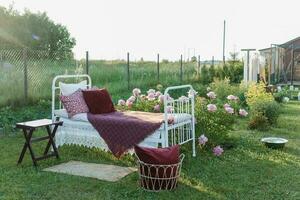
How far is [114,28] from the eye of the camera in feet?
55.9

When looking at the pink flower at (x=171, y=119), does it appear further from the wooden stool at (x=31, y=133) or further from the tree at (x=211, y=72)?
the tree at (x=211, y=72)

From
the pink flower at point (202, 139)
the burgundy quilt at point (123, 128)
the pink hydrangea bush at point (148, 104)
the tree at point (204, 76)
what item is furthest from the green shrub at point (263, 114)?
the tree at point (204, 76)

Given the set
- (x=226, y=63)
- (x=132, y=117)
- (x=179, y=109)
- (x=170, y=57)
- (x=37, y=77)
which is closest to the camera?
(x=132, y=117)

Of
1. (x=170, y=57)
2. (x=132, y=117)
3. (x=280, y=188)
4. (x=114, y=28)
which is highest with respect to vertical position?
(x=114, y=28)

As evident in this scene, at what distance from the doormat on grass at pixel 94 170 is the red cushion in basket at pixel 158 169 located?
538 mm

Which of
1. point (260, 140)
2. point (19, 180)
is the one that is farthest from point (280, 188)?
point (19, 180)

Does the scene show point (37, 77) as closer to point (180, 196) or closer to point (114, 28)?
point (180, 196)

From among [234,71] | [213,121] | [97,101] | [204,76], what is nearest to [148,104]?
[97,101]

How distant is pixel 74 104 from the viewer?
Result: 567 cm

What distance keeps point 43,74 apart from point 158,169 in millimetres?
6518

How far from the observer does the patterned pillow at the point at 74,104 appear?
5.62 meters

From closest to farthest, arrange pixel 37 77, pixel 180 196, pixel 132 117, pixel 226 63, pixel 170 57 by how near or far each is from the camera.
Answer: pixel 180 196 → pixel 132 117 → pixel 37 77 → pixel 170 57 → pixel 226 63

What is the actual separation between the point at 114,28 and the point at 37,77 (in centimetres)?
783

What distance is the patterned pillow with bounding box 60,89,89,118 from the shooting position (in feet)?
18.4
